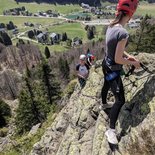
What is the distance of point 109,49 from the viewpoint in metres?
10.1

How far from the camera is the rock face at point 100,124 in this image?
1027cm

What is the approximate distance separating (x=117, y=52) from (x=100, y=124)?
4.50 metres

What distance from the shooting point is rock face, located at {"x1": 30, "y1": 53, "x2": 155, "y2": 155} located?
33.7 ft

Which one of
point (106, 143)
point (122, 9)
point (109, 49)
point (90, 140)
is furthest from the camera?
point (90, 140)

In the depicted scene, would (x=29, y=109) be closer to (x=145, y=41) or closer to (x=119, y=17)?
(x=145, y=41)

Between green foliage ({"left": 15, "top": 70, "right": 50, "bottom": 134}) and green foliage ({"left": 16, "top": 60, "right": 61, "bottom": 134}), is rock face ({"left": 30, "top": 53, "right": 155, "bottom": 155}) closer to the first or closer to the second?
green foliage ({"left": 16, "top": 60, "right": 61, "bottom": 134})

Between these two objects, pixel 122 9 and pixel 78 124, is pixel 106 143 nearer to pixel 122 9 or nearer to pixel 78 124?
pixel 78 124

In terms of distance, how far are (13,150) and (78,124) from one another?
1067 centimetres

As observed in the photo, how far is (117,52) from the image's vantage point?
9.63m

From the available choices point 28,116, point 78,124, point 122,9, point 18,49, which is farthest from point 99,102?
point 18,49

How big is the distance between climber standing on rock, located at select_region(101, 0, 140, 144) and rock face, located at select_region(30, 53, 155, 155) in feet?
2.39

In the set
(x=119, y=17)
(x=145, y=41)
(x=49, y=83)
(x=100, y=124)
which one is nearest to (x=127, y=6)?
(x=119, y=17)

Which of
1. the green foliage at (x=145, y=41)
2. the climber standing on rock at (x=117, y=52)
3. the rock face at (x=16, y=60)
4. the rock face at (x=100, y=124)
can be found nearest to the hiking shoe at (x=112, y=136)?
the climber standing on rock at (x=117, y=52)

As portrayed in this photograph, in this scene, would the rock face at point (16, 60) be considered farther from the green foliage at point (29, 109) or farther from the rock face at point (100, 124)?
the rock face at point (100, 124)
